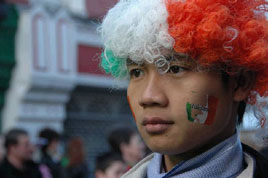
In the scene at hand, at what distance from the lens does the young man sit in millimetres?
1793

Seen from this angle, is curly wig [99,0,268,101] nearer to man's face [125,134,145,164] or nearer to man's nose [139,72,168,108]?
man's nose [139,72,168,108]

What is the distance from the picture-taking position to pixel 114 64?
2111 millimetres

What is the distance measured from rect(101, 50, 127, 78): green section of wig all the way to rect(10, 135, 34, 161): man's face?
2895 mm

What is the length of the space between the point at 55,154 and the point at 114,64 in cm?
386

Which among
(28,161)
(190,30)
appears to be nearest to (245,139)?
(190,30)

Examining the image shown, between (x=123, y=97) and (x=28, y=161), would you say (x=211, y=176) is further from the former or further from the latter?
(x=123, y=97)

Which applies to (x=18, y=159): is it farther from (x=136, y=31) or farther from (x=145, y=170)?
(x=136, y=31)

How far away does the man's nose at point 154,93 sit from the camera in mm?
1782

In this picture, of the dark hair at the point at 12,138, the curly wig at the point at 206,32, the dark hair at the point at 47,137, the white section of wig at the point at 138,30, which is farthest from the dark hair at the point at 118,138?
the curly wig at the point at 206,32

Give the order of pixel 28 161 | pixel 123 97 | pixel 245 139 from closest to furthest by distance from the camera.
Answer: pixel 245 139
pixel 28 161
pixel 123 97

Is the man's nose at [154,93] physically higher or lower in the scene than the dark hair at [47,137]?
higher

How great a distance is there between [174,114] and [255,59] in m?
0.36

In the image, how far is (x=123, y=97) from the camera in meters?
11.4

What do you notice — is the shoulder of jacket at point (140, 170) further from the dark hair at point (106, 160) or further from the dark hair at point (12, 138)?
the dark hair at point (12, 138)
